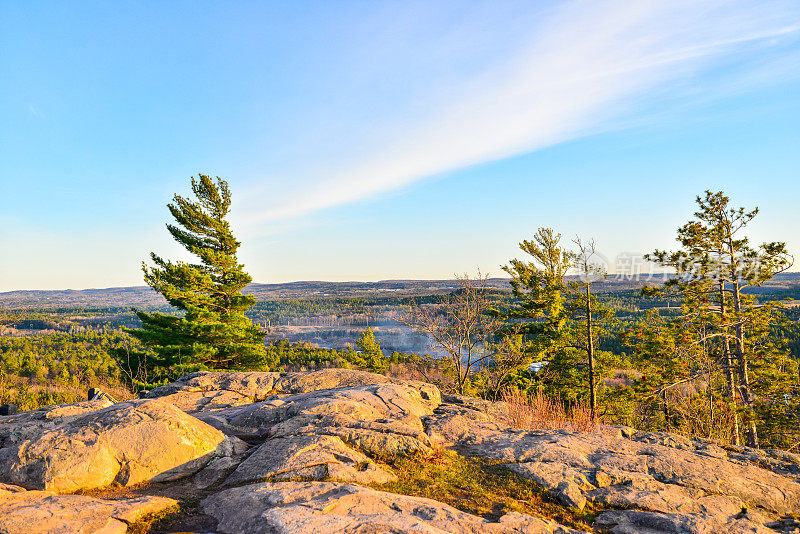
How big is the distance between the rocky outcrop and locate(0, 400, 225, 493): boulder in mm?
13

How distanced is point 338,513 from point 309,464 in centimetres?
125

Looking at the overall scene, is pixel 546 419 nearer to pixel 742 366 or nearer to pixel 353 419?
pixel 353 419

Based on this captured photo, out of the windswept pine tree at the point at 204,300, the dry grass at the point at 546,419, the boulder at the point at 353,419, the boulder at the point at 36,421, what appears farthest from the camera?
the windswept pine tree at the point at 204,300

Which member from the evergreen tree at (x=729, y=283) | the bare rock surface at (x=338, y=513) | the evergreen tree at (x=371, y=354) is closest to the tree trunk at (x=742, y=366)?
the evergreen tree at (x=729, y=283)

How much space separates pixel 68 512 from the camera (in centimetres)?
336

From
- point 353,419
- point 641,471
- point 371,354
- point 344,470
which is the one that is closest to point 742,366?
point 641,471

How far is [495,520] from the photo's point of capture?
3.74 meters

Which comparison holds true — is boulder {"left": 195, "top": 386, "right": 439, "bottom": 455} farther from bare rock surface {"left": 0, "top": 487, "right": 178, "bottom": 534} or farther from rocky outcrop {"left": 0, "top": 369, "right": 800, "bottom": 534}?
bare rock surface {"left": 0, "top": 487, "right": 178, "bottom": 534}

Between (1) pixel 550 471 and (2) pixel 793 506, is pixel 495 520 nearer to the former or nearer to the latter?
(1) pixel 550 471

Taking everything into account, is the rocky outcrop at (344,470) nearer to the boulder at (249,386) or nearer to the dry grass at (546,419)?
the dry grass at (546,419)

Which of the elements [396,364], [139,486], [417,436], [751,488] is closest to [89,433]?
[139,486]

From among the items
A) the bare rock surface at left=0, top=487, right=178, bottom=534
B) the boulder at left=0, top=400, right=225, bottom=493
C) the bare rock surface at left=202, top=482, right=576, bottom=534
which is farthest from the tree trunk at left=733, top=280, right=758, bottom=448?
the bare rock surface at left=0, top=487, right=178, bottom=534

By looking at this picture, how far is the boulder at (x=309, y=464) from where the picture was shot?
4.40m

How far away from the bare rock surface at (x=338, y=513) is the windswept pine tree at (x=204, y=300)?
64.8 feet
